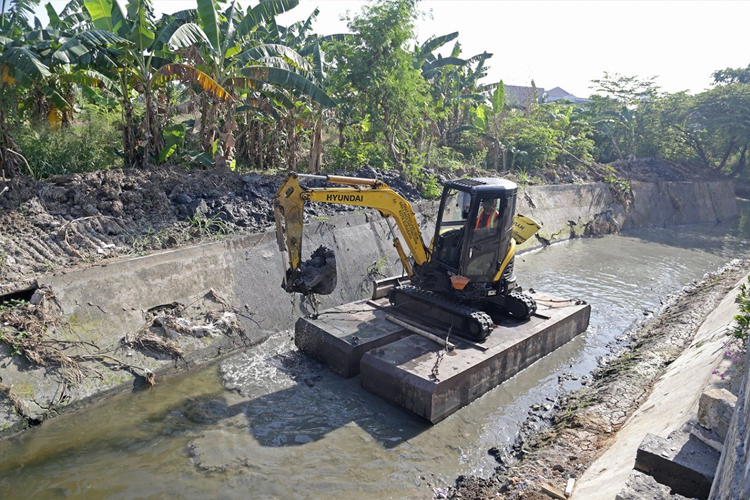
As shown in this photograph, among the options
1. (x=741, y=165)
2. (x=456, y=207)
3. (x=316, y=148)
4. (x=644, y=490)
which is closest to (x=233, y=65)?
(x=316, y=148)

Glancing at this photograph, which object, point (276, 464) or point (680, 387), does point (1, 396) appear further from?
point (680, 387)

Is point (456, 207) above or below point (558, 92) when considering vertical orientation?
below

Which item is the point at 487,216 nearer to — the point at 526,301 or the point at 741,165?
the point at 526,301

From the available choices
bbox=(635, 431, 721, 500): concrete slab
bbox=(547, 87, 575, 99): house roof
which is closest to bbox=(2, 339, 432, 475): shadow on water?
bbox=(635, 431, 721, 500): concrete slab

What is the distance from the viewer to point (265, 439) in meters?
5.95

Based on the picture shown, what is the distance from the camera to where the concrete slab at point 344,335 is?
739 cm

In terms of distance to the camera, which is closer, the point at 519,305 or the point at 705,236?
the point at 519,305

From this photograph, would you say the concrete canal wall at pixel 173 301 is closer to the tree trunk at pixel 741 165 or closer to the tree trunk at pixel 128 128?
the tree trunk at pixel 128 128

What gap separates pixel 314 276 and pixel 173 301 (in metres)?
2.87

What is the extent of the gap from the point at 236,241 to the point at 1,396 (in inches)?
169

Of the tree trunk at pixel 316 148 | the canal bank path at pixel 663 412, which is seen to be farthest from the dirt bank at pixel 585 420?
the tree trunk at pixel 316 148

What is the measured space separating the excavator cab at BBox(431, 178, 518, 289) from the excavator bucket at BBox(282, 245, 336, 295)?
6.64 ft

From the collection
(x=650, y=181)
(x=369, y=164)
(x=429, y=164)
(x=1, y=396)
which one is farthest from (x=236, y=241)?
(x=650, y=181)

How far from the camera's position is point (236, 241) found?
9.23 metres
